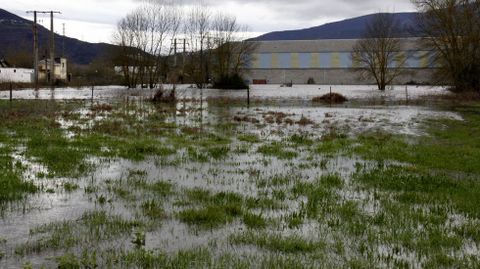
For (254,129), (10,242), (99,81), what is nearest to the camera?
(10,242)

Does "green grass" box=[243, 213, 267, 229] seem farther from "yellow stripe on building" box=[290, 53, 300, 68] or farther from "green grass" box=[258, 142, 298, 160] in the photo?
"yellow stripe on building" box=[290, 53, 300, 68]

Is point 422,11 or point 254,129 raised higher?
point 422,11

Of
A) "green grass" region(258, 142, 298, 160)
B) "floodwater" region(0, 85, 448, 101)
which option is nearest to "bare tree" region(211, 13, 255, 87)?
"floodwater" region(0, 85, 448, 101)

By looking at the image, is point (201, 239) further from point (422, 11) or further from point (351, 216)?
point (422, 11)

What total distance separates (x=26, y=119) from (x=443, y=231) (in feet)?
51.7

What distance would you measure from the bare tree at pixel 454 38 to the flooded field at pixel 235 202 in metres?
31.4

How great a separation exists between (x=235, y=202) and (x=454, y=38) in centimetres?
4326

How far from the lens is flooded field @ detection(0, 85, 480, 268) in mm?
4922

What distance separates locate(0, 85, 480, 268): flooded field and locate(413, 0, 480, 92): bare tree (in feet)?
103

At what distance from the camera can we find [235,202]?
22.8ft

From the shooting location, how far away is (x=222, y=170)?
9.45 metres

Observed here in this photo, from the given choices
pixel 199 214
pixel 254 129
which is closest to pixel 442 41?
pixel 254 129

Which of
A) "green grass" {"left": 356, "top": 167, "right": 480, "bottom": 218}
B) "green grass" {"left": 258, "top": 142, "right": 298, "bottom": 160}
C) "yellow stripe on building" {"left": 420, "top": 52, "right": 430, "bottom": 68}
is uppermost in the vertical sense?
"yellow stripe on building" {"left": 420, "top": 52, "right": 430, "bottom": 68}

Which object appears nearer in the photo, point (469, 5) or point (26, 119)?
point (26, 119)
